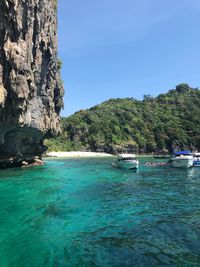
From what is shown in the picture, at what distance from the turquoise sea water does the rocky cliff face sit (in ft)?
46.8

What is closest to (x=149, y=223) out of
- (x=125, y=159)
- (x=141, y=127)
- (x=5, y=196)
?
(x=5, y=196)

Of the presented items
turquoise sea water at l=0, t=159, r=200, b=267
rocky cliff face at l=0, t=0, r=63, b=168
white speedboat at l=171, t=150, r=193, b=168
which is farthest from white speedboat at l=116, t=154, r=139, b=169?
turquoise sea water at l=0, t=159, r=200, b=267

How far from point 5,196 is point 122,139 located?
147574 millimetres

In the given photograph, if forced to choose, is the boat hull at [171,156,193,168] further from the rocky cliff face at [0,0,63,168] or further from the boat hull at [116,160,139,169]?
the rocky cliff face at [0,0,63,168]

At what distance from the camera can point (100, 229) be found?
58.9ft

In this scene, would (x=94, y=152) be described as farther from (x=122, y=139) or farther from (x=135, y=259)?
(x=135, y=259)

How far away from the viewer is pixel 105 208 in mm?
23516

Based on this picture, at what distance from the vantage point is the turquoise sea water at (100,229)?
13.4 m

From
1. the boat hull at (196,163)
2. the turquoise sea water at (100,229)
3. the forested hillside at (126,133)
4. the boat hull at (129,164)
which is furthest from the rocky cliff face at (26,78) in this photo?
the forested hillside at (126,133)

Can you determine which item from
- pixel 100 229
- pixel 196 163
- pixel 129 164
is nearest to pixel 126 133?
pixel 196 163

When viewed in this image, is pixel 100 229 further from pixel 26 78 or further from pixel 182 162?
pixel 182 162

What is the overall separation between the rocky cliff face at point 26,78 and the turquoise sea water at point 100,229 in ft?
46.8

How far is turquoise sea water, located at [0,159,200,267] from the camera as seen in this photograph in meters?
13.4

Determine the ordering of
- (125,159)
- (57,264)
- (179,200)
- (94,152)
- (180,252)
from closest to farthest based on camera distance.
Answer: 1. (57,264)
2. (180,252)
3. (179,200)
4. (125,159)
5. (94,152)
